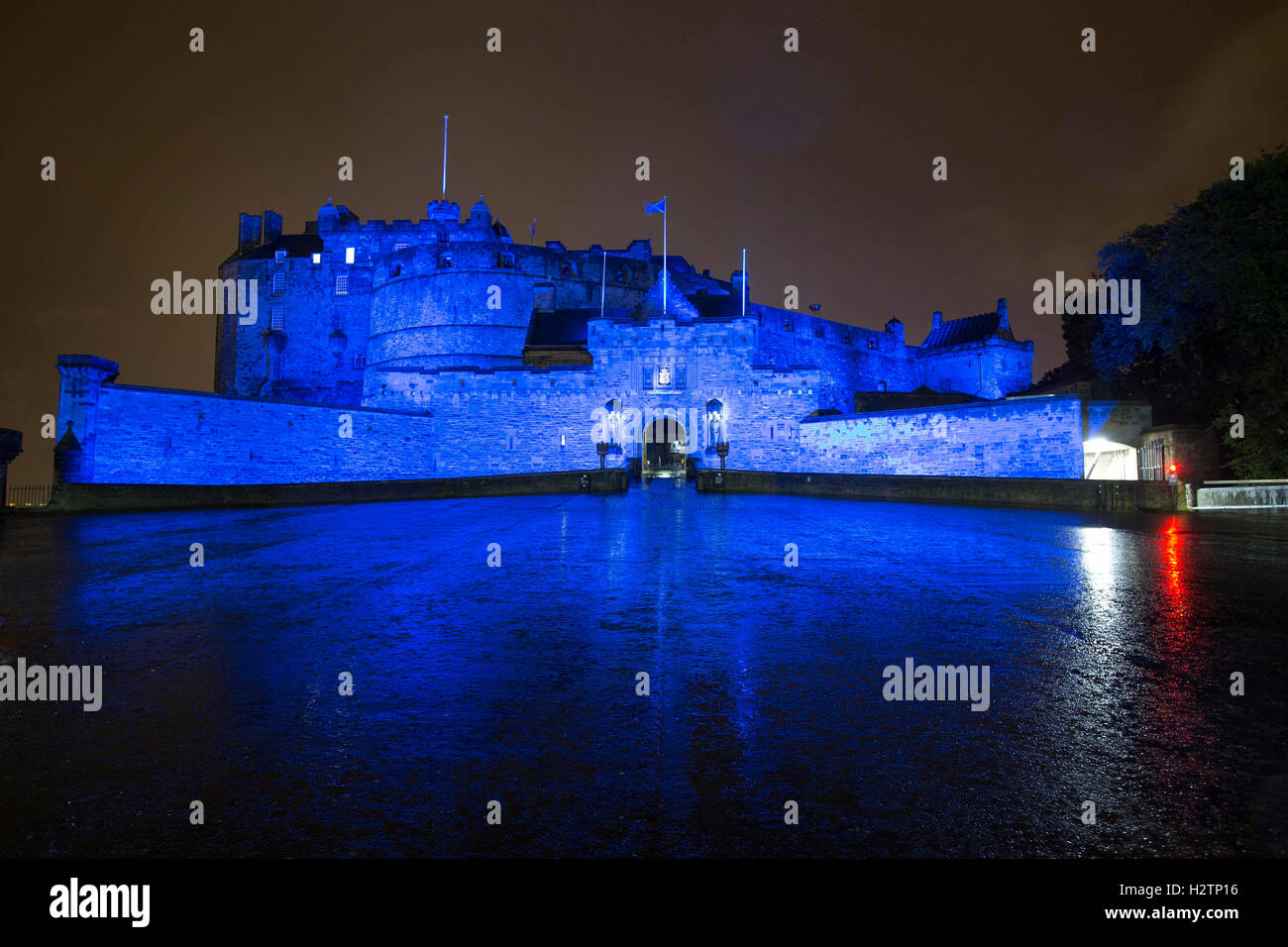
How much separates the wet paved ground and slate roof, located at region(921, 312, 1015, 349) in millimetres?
51263

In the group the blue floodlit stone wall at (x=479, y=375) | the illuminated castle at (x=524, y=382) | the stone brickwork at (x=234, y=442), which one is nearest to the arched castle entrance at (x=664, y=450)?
the illuminated castle at (x=524, y=382)

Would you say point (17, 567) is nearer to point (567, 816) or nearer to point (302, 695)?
point (302, 695)

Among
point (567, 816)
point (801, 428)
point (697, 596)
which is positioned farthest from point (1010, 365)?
point (567, 816)

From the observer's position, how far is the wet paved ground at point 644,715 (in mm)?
1958

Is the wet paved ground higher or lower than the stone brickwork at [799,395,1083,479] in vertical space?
lower

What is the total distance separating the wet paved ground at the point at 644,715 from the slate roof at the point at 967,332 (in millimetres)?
51263

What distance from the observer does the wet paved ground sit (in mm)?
1958

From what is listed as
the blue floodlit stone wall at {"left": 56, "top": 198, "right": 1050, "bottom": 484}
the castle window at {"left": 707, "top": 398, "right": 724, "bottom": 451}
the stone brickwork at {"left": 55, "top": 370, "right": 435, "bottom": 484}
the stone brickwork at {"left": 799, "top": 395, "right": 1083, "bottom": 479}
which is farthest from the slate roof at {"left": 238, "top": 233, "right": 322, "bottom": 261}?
the stone brickwork at {"left": 799, "top": 395, "right": 1083, "bottom": 479}

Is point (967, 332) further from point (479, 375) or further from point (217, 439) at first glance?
point (217, 439)

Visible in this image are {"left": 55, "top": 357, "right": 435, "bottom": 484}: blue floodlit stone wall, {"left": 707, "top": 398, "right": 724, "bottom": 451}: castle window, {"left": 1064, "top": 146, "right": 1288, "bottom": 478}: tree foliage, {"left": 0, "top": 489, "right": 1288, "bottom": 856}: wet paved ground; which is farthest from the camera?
{"left": 707, "top": 398, "right": 724, "bottom": 451}: castle window

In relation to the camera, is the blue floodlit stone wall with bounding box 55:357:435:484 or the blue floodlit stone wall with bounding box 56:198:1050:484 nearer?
the blue floodlit stone wall with bounding box 55:357:435:484

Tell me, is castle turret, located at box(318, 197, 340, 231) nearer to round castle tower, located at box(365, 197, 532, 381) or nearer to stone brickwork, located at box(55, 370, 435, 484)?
round castle tower, located at box(365, 197, 532, 381)

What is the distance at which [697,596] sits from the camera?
17.8 ft

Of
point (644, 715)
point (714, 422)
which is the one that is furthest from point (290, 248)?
point (644, 715)
